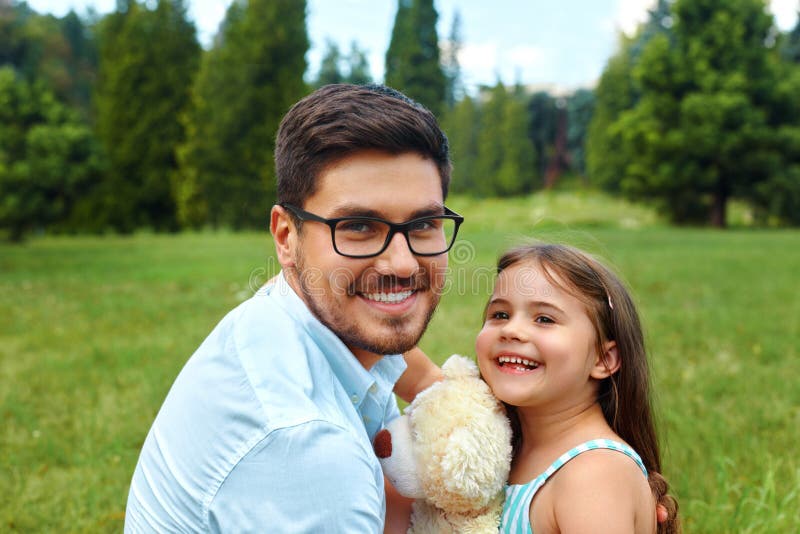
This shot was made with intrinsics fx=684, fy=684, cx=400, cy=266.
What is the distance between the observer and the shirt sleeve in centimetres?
135

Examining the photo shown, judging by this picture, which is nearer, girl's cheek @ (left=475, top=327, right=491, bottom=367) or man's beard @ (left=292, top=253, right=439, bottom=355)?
man's beard @ (left=292, top=253, right=439, bottom=355)

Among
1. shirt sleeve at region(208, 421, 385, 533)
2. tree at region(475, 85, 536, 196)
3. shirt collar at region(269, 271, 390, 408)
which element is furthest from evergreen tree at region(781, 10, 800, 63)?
shirt sleeve at region(208, 421, 385, 533)

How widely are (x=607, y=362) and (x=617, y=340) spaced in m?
0.08

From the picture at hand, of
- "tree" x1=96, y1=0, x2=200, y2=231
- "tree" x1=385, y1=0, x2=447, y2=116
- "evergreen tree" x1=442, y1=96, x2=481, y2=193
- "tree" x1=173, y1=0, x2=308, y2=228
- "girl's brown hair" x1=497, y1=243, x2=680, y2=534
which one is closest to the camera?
"girl's brown hair" x1=497, y1=243, x2=680, y2=534

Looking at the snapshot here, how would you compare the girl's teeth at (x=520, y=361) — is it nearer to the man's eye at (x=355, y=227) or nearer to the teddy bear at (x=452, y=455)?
the teddy bear at (x=452, y=455)

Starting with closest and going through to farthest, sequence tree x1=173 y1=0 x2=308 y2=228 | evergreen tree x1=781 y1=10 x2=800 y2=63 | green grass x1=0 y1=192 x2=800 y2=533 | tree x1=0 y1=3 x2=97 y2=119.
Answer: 1. green grass x1=0 y1=192 x2=800 y2=533
2. tree x1=173 y1=0 x2=308 y2=228
3. tree x1=0 y1=3 x2=97 y2=119
4. evergreen tree x1=781 y1=10 x2=800 y2=63

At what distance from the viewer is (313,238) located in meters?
1.75

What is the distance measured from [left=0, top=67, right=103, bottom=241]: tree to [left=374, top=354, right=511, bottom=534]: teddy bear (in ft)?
51.7

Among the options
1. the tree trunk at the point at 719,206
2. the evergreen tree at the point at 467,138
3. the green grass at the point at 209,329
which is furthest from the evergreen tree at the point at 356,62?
the green grass at the point at 209,329

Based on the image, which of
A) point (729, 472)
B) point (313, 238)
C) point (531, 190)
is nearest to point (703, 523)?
point (729, 472)

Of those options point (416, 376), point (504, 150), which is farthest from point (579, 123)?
point (416, 376)

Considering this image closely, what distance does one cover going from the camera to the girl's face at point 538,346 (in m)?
1.96

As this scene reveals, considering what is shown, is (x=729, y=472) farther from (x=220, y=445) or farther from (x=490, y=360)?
(x=220, y=445)

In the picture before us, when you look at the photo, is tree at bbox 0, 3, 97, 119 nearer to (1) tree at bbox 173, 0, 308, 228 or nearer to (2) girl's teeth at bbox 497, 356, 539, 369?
(1) tree at bbox 173, 0, 308, 228
